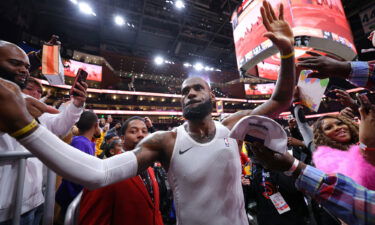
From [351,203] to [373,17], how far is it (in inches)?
483

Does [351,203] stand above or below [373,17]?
below

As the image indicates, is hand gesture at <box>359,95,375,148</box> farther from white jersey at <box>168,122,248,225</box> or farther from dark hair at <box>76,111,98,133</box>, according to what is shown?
dark hair at <box>76,111,98,133</box>

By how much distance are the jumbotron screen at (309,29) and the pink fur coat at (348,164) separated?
3.13 meters

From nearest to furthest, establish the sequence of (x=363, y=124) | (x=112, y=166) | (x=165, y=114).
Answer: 1. (x=112, y=166)
2. (x=363, y=124)
3. (x=165, y=114)

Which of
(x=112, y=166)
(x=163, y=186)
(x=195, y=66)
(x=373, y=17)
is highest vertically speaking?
(x=195, y=66)

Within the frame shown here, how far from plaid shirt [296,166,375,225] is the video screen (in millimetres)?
29878

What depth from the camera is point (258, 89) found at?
95.4 ft

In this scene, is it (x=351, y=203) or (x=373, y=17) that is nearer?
(x=351, y=203)

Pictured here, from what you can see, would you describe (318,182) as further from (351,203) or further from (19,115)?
(19,115)

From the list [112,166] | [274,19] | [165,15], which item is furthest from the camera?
[165,15]

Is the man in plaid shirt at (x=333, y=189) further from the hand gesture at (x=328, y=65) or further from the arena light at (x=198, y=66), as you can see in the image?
the arena light at (x=198, y=66)

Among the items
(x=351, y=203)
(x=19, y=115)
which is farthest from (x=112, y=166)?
(x=351, y=203)

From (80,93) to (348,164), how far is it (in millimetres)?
3052

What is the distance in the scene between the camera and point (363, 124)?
1.39 metres
